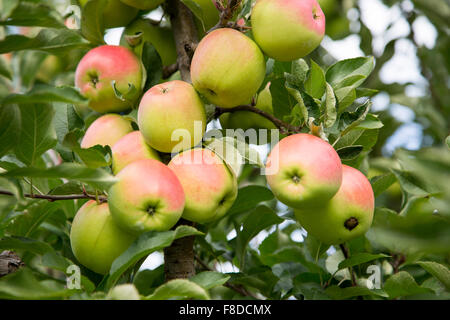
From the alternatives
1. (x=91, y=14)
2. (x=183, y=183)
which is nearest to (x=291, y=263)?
(x=183, y=183)

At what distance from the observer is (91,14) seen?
Answer: 118 cm

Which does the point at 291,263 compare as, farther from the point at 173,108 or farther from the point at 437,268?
the point at 173,108

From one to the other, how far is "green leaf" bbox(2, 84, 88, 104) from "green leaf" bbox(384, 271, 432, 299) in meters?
0.78

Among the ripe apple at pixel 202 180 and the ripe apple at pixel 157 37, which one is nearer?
the ripe apple at pixel 202 180

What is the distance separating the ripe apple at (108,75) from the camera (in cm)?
119

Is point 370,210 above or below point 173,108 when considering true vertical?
below

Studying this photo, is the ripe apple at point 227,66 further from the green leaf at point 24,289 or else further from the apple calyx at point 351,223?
the green leaf at point 24,289

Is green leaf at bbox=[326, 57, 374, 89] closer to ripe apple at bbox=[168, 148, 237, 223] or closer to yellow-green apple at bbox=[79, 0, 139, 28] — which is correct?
ripe apple at bbox=[168, 148, 237, 223]

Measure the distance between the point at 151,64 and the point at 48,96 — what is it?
454 millimetres

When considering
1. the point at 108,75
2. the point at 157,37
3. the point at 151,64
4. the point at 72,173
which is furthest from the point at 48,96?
the point at 157,37

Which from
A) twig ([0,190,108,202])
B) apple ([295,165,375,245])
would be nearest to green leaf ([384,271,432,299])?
apple ([295,165,375,245])

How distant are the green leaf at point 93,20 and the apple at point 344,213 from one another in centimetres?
62

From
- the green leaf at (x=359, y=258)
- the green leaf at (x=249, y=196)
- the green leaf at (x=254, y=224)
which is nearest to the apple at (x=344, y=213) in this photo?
the green leaf at (x=359, y=258)
